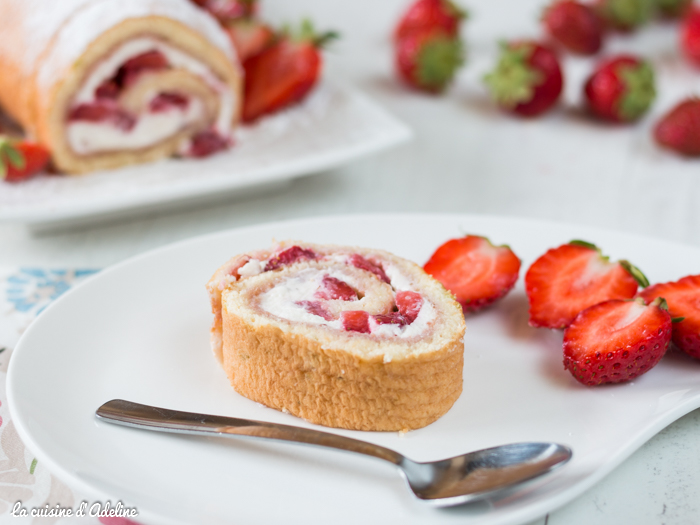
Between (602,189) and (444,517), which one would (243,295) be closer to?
(444,517)

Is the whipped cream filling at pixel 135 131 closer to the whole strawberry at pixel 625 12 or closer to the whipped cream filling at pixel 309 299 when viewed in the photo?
the whipped cream filling at pixel 309 299

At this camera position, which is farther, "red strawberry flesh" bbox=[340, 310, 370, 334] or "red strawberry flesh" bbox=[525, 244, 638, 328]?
"red strawberry flesh" bbox=[525, 244, 638, 328]

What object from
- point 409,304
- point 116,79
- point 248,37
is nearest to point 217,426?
point 409,304

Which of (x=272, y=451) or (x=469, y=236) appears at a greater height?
(x=469, y=236)

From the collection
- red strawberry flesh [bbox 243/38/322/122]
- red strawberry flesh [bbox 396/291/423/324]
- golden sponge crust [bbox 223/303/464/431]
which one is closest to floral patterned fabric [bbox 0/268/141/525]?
golden sponge crust [bbox 223/303/464/431]

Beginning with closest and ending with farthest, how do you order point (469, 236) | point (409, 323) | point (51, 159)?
point (409, 323) → point (469, 236) → point (51, 159)

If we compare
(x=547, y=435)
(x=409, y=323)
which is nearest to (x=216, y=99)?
(x=409, y=323)

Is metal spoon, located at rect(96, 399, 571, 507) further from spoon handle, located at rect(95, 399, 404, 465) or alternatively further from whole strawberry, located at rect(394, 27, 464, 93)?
whole strawberry, located at rect(394, 27, 464, 93)
